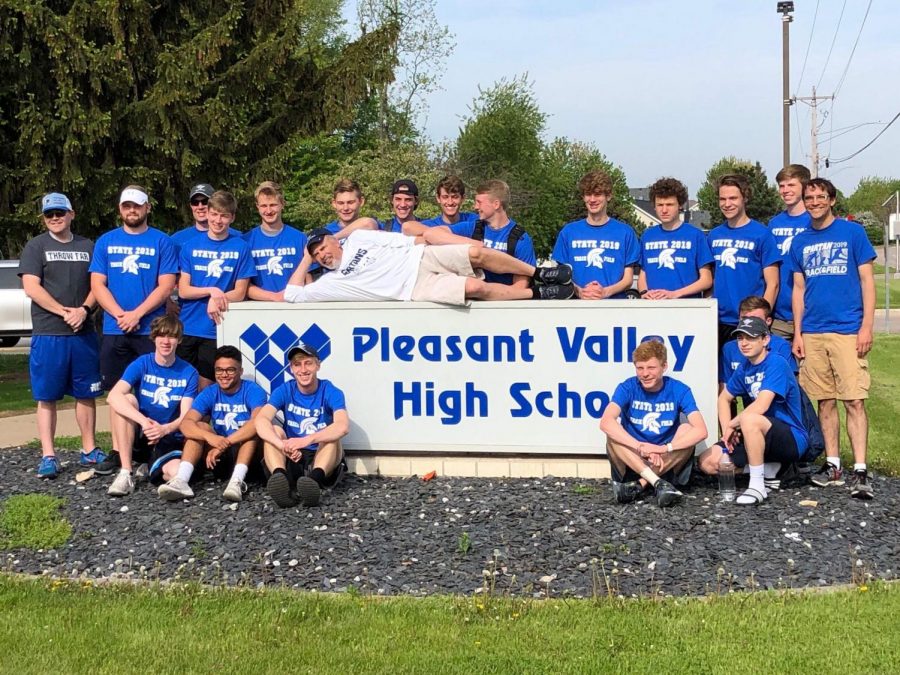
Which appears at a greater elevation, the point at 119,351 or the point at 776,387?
the point at 119,351

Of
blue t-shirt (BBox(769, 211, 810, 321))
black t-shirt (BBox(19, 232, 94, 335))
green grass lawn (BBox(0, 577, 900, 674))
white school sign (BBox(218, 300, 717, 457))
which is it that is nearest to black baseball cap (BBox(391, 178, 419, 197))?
white school sign (BBox(218, 300, 717, 457))

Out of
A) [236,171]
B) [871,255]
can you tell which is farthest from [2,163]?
[871,255]

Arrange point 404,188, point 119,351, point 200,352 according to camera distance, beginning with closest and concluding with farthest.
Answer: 1. point 119,351
2. point 200,352
3. point 404,188

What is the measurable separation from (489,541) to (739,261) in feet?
9.17

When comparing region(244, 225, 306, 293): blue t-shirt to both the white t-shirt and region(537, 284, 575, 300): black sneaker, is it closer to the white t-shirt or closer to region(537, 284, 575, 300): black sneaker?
the white t-shirt

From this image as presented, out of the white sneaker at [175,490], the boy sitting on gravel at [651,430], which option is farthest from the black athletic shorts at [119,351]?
the boy sitting on gravel at [651,430]

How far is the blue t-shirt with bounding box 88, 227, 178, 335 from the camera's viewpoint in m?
6.75

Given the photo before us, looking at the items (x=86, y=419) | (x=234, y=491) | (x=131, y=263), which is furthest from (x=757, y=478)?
(x=86, y=419)

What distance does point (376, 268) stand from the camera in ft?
22.0

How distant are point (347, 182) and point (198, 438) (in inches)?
91.1

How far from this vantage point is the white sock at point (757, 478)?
5.73 m

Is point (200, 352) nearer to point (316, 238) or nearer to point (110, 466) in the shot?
point (110, 466)

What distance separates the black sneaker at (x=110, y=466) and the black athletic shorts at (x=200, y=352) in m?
0.84

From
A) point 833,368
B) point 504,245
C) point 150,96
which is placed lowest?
point 833,368
